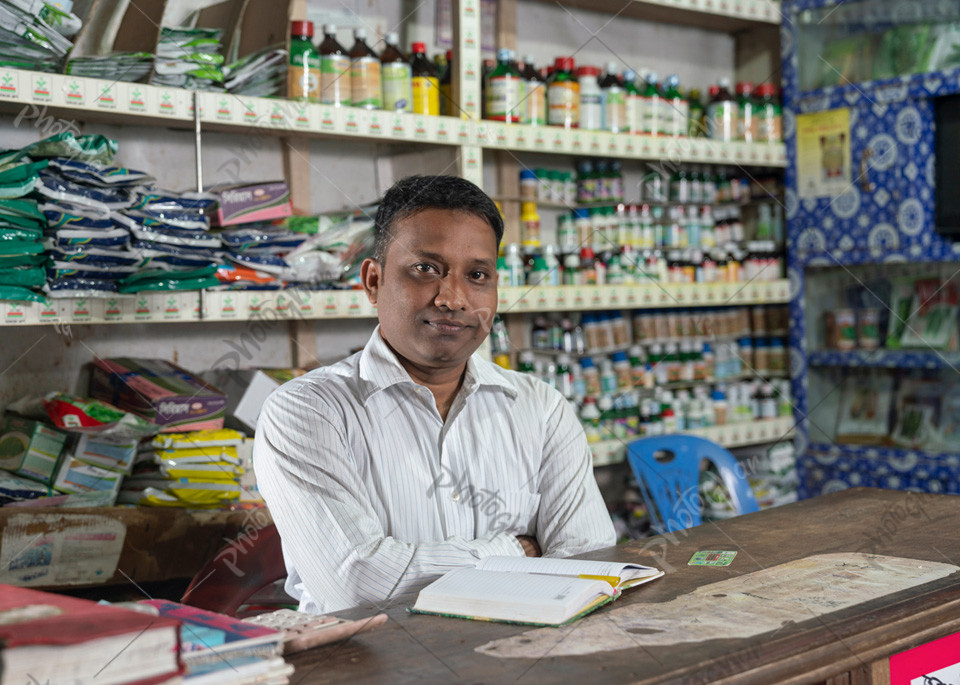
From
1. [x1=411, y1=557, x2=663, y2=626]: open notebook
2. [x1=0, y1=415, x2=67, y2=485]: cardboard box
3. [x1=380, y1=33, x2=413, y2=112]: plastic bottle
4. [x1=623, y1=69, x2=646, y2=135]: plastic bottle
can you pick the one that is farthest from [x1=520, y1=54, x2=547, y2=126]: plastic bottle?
[x1=411, y1=557, x2=663, y2=626]: open notebook

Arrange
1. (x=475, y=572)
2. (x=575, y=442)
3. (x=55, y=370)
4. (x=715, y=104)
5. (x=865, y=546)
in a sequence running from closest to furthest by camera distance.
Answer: (x=475, y=572) → (x=865, y=546) → (x=575, y=442) → (x=55, y=370) → (x=715, y=104)

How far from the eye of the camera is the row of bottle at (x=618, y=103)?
3201mm

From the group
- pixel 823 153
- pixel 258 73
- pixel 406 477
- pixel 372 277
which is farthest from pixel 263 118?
pixel 823 153

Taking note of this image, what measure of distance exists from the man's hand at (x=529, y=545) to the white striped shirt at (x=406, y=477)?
2cm

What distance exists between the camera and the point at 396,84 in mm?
2926

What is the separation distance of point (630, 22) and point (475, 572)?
304 cm

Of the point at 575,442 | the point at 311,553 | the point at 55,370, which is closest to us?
the point at 311,553

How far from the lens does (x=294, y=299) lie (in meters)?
2.71

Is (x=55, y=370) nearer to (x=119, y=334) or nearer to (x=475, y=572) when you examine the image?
(x=119, y=334)

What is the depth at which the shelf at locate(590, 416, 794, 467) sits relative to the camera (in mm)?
3475

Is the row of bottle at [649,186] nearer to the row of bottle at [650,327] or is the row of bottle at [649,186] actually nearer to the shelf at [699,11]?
the row of bottle at [650,327]

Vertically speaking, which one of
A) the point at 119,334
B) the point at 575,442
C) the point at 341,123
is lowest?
the point at 575,442

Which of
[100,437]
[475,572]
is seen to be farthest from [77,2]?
[475,572]

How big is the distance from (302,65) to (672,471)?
1.93 metres
